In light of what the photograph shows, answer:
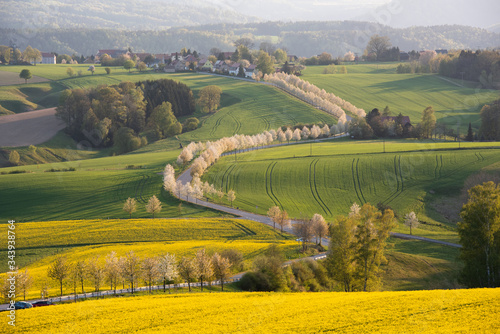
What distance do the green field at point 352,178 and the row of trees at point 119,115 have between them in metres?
40.8

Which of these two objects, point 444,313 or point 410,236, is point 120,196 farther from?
point 444,313

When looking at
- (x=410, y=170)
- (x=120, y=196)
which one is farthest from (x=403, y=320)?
(x=410, y=170)

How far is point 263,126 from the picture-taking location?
148 m

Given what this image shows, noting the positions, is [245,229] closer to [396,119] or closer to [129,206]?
[129,206]

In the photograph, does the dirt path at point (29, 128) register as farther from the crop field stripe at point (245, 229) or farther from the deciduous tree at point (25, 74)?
the crop field stripe at point (245, 229)

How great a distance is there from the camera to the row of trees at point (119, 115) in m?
140

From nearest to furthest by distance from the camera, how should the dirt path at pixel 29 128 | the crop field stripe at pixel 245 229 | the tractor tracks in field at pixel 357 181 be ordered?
the crop field stripe at pixel 245 229, the tractor tracks in field at pixel 357 181, the dirt path at pixel 29 128

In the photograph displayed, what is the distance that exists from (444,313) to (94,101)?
140380 millimetres

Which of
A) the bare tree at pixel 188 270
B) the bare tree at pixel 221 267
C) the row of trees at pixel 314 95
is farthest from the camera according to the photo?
the row of trees at pixel 314 95

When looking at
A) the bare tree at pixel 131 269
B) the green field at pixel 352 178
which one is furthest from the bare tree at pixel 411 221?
the bare tree at pixel 131 269

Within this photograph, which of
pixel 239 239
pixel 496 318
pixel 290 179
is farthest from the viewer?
pixel 290 179

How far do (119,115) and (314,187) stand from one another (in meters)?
80.5

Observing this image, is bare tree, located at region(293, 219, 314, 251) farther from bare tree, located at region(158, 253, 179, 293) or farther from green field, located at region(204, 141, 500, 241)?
bare tree, located at region(158, 253, 179, 293)

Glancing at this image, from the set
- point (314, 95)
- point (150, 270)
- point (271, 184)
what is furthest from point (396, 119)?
point (150, 270)
